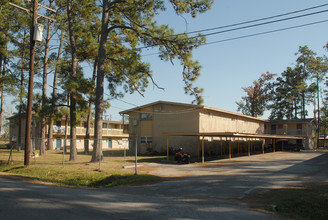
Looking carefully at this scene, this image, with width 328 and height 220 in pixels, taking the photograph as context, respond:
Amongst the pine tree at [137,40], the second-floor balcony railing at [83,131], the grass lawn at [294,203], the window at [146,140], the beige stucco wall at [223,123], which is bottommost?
the grass lawn at [294,203]

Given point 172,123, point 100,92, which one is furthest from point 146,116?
point 100,92

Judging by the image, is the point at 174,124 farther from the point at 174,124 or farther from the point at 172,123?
the point at 172,123

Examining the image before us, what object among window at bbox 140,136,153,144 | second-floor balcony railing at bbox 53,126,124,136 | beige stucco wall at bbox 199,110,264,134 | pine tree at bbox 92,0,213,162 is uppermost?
pine tree at bbox 92,0,213,162

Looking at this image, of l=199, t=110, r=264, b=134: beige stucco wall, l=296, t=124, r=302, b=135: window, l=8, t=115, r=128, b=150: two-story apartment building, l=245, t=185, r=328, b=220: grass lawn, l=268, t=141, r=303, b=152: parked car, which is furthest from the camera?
l=296, t=124, r=302, b=135: window

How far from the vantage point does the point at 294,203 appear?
858 cm

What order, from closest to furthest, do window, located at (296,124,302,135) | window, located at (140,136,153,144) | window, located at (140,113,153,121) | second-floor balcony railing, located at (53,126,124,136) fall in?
window, located at (140,136,153,144) < window, located at (140,113,153,121) < second-floor balcony railing, located at (53,126,124,136) < window, located at (296,124,302,135)

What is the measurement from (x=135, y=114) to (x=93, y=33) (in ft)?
39.5

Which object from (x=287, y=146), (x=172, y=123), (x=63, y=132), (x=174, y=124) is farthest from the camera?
(x=63, y=132)

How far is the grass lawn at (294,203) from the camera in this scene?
7.74 m

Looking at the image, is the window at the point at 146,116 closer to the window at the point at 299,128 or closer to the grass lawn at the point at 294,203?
the grass lawn at the point at 294,203

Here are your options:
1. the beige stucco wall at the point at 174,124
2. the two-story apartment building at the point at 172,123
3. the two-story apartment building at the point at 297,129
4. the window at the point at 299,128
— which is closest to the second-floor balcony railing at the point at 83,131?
the two-story apartment building at the point at 172,123

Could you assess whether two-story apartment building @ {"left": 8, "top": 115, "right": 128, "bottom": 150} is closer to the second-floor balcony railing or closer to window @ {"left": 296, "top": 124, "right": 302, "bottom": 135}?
the second-floor balcony railing

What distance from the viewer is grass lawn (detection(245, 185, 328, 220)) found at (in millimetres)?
7742

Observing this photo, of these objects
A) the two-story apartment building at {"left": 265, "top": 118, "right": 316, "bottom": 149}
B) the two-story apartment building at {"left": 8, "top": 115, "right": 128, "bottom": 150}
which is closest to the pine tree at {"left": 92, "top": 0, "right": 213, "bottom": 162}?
the two-story apartment building at {"left": 8, "top": 115, "right": 128, "bottom": 150}
